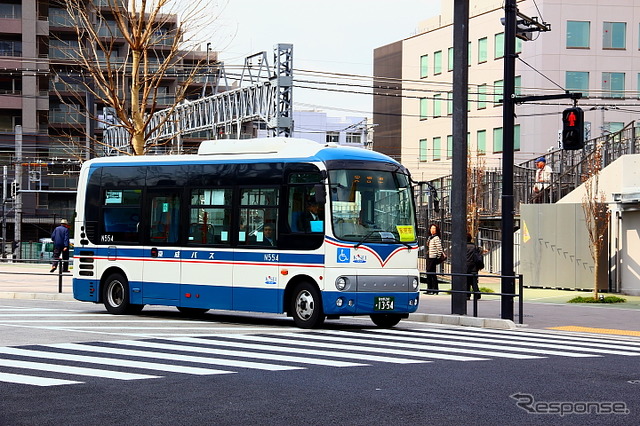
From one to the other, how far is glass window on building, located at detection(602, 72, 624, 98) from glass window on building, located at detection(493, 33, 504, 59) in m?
7.03

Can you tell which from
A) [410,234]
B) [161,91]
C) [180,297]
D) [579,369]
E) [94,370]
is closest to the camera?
[94,370]

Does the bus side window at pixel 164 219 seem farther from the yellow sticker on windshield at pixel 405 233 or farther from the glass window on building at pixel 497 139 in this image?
the glass window on building at pixel 497 139

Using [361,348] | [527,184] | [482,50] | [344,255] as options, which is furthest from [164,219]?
[482,50]

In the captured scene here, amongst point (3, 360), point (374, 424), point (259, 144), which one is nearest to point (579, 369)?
point (374, 424)

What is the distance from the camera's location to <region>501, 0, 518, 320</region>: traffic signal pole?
20.6 m

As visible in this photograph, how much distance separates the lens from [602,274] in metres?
31.9

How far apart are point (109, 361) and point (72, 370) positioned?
1.02 meters

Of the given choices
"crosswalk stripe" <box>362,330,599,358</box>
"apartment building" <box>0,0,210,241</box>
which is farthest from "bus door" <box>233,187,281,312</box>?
"apartment building" <box>0,0,210,241</box>

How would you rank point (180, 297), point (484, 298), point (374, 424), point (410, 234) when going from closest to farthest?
point (374, 424) < point (410, 234) < point (180, 297) < point (484, 298)

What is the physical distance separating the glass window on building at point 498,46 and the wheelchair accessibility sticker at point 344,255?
5440cm

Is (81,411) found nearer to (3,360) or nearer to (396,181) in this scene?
(3,360)

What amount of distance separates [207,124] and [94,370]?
129 feet

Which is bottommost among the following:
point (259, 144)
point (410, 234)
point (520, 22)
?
point (410, 234)

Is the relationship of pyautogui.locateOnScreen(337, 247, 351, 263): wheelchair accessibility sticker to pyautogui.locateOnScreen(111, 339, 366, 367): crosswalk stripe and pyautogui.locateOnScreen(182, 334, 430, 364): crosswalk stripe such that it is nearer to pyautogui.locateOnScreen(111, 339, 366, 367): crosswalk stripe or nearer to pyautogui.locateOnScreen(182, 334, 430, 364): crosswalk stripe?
pyautogui.locateOnScreen(182, 334, 430, 364): crosswalk stripe
